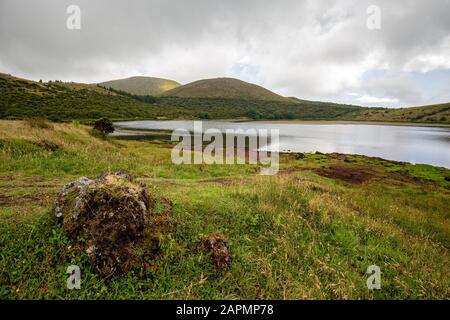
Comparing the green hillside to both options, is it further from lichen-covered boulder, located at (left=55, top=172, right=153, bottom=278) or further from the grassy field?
lichen-covered boulder, located at (left=55, top=172, right=153, bottom=278)

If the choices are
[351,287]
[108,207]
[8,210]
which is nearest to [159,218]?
[108,207]

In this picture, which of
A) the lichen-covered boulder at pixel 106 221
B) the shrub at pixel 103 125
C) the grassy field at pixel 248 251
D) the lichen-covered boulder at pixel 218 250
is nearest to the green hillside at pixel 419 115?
the shrub at pixel 103 125

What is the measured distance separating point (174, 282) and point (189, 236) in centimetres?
149

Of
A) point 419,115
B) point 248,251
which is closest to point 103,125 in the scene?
point 248,251

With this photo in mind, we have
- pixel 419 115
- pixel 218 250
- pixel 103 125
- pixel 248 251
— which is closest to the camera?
pixel 218 250

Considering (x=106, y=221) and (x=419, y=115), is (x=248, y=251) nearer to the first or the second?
(x=106, y=221)

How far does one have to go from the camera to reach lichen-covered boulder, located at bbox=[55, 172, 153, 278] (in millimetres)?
5930

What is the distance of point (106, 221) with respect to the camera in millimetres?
6234

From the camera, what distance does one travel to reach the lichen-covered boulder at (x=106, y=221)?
5.93 metres

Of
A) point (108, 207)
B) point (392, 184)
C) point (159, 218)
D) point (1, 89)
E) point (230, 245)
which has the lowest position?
point (392, 184)

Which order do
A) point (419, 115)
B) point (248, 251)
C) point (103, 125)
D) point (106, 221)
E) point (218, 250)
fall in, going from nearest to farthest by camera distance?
point (106, 221), point (218, 250), point (248, 251), point (103, 125), point (419, 115)
